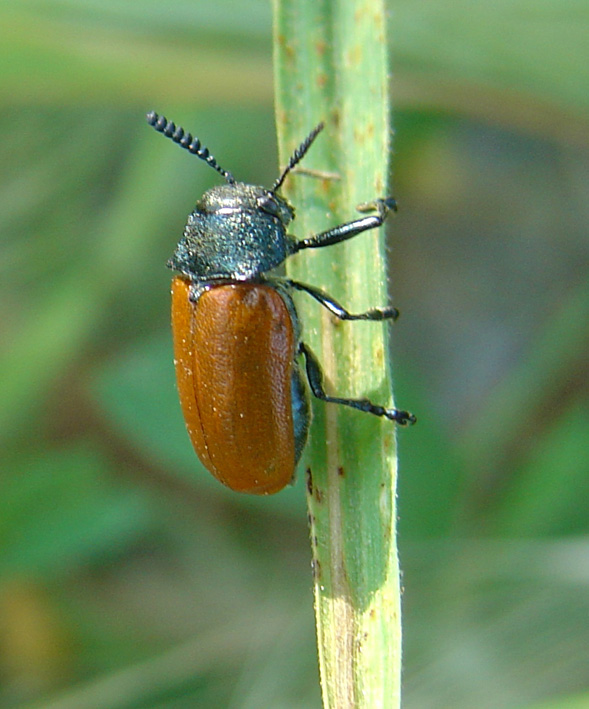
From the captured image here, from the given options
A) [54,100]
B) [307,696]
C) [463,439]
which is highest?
[54,100]

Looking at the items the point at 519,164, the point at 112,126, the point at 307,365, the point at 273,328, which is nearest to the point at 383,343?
the point at 307,365

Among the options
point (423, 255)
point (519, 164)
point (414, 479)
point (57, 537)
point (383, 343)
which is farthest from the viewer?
point (423, 255)

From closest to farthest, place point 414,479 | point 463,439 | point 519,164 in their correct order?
point 414,479, point 463,439, point 519,164

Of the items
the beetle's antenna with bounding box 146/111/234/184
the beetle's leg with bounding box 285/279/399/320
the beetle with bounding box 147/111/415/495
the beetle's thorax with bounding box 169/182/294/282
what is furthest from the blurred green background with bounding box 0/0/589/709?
the beetle's leg with bounding box 285/279/399/320

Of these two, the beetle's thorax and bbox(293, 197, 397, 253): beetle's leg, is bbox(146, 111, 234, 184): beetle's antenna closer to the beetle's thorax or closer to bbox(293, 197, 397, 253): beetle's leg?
the beetle's thorax

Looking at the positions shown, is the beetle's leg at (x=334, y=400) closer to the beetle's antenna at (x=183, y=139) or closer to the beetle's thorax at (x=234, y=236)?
the beetle's thorax at (x=234, y=236)

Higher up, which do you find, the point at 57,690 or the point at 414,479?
the point at 414,479

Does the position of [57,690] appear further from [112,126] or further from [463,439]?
[112,126]
